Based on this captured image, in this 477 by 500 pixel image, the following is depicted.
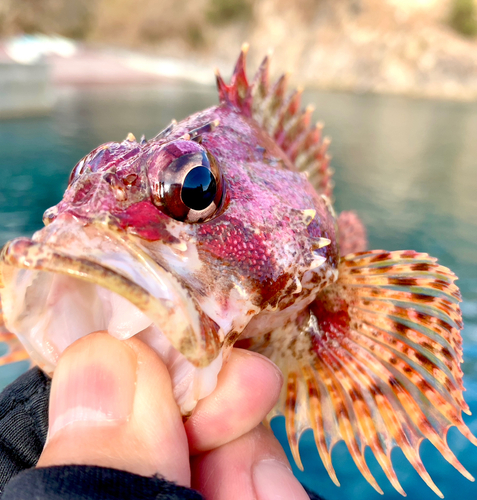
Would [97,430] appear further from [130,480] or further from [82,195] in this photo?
[82,195]

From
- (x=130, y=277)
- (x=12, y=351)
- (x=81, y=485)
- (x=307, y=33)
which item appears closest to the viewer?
(x=81, y=485)

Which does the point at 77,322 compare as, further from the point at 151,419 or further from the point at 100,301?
the point at 151,419

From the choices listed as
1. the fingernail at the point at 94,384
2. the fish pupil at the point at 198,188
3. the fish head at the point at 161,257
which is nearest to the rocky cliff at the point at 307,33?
the fish head at the point at 161,257

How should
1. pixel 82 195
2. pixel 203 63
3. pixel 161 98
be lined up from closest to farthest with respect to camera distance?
pixel 82 195
pixel 161 98
pixel 203 63

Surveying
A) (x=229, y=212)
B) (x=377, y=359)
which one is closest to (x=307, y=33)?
(x=377, y=359)

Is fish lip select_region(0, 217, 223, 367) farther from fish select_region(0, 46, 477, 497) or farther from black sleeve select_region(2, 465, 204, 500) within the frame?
black sleeve select_region(2, 465, 204, 500)

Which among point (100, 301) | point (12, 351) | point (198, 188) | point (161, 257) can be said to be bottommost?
point (12, 351)

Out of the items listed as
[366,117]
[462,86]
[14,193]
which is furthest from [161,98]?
[462,86]
